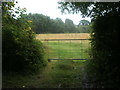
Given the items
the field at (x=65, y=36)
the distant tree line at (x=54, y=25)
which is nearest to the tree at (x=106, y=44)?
the distant tree line at (x=54, y=25)

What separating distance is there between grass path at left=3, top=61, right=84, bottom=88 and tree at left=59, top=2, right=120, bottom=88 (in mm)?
424

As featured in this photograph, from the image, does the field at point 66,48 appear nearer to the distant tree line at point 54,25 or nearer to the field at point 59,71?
the field at point 59,71

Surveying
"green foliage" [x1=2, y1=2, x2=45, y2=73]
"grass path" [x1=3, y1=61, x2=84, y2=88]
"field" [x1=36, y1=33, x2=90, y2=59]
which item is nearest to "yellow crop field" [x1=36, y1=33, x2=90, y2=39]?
"field" [x1=36, y1=33, x2=90, y2=59]

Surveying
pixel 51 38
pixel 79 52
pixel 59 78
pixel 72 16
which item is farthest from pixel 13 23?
pixel 79 52

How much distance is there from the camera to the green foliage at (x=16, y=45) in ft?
8.28

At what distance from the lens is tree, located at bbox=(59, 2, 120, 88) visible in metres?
1.89

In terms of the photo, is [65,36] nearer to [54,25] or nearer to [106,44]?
[54,25]

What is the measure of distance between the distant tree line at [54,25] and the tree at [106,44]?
0.64 metres

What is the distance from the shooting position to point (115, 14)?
1.95 metres

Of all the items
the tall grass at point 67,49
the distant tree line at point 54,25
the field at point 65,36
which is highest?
the distant tree line at point 54,25

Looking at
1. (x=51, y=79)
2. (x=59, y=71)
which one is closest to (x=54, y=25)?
(x=59, y=71)

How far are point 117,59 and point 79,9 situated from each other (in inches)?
48.0

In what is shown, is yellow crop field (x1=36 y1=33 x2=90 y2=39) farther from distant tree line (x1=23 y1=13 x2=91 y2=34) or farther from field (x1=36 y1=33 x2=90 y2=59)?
distant tree line (x1=23 y1=13 x2=91 y2=34)

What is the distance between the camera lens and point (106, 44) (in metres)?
1.99
